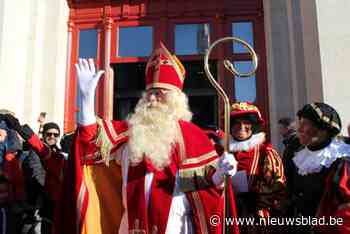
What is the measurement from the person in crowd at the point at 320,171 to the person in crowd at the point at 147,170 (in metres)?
0.50

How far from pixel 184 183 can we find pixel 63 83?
429 cm

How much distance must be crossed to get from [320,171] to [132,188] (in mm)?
1221

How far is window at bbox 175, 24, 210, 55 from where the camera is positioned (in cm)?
695

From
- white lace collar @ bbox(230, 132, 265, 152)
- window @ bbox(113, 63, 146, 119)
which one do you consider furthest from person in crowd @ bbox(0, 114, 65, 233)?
window @ bbox(113, 63, 146, 119)

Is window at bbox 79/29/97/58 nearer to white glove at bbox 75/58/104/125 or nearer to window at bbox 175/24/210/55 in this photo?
window at bbox 175/24/210/55

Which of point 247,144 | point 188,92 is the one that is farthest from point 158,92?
point 188,92

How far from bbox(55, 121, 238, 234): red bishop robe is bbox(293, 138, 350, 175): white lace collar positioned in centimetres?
55

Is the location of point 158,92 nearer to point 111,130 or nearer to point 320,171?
point 111,130

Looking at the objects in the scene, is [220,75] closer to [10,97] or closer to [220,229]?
[10,97]

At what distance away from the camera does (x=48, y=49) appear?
22.3 ft

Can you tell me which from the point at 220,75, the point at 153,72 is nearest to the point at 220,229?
the point at 153,72

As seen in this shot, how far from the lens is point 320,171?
2990mm

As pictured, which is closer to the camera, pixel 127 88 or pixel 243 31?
pixel 243 31

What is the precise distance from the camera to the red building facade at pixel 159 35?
678cm
